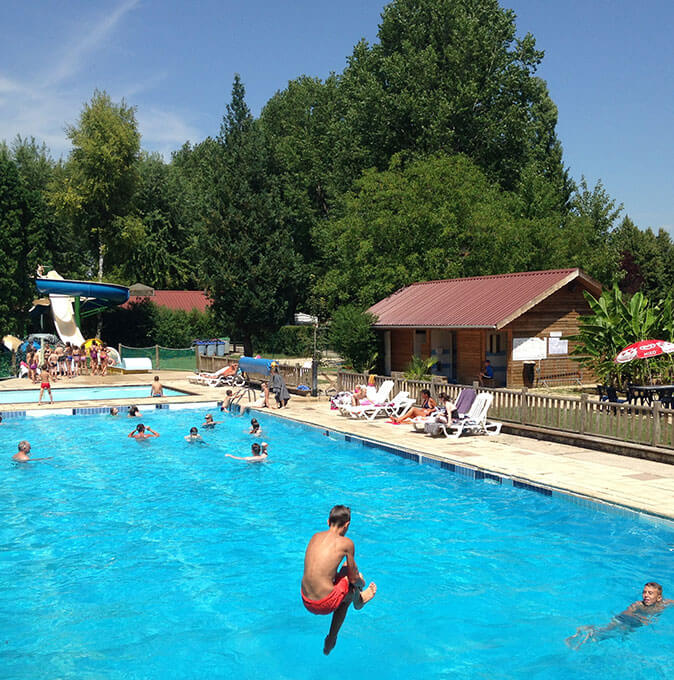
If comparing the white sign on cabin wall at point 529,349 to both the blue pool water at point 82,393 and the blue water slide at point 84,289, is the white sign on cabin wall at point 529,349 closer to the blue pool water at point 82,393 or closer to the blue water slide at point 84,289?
the blue pool water at point 82,393

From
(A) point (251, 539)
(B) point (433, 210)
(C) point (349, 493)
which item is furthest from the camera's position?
(B) point (433, 210)

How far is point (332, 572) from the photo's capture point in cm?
693

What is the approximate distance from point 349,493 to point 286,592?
4912mm

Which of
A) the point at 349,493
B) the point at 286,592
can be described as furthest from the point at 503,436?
the point at 286,592

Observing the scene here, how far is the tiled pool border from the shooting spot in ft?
37.3

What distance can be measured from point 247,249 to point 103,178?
1707 centimetres

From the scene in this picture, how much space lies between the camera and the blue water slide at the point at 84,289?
139 feet

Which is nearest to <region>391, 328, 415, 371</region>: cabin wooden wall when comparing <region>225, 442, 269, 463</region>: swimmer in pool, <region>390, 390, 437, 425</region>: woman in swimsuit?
<region>390, 390, 437, 425</region>: woman in swimsuit

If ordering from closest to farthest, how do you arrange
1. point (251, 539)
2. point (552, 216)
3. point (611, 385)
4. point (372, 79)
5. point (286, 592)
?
point (286, 592), point (251, 539), point (611, 385), point (552, 216), point (372, 79)

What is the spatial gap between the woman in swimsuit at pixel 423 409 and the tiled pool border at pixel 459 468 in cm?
246

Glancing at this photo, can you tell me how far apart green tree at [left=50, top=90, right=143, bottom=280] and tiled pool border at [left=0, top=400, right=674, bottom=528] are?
111 feet

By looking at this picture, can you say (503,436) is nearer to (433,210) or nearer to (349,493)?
(349,493)

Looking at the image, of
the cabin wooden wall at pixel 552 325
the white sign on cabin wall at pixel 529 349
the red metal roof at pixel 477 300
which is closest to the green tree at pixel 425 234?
the red metal roof at pixel 477 300

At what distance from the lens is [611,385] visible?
22.0 meters
